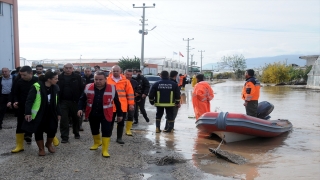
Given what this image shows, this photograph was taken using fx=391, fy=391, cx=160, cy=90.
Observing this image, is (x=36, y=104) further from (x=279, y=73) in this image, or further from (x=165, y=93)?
(x=279, y=73)

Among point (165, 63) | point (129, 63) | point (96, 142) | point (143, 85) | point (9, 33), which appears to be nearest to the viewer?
point (96, 142)

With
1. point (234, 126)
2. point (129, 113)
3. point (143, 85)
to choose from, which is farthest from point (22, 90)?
point (234, 126)

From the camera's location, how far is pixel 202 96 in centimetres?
1006

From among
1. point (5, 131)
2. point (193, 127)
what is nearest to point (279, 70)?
point (193, 127)

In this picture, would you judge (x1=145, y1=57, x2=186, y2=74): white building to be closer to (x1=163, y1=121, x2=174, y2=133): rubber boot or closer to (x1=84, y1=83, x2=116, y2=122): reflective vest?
(x1=163, y1=121, x2=174, y2=133): rubber boot

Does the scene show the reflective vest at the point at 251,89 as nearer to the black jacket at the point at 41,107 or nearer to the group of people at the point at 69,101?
the group of people at the point at 69,101

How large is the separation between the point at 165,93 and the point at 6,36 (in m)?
→ 9.52

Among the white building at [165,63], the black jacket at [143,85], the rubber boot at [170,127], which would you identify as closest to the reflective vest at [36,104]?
the black jacket at [143,85]

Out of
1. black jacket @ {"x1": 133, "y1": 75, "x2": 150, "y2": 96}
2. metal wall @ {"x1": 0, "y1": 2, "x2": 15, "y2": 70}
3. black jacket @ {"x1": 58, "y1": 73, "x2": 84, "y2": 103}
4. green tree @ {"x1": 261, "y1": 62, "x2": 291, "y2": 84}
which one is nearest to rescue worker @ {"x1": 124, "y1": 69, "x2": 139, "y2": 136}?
black jacket @ {"x1": 133, "y1": 75, "x2": 150, "y2": 96}

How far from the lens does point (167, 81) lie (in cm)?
952

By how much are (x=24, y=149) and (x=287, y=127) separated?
22.5 ft

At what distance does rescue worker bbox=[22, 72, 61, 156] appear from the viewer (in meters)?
6.38

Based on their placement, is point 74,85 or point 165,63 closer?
point 74,85

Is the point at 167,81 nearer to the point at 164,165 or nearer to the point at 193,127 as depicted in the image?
the point at 193,127
